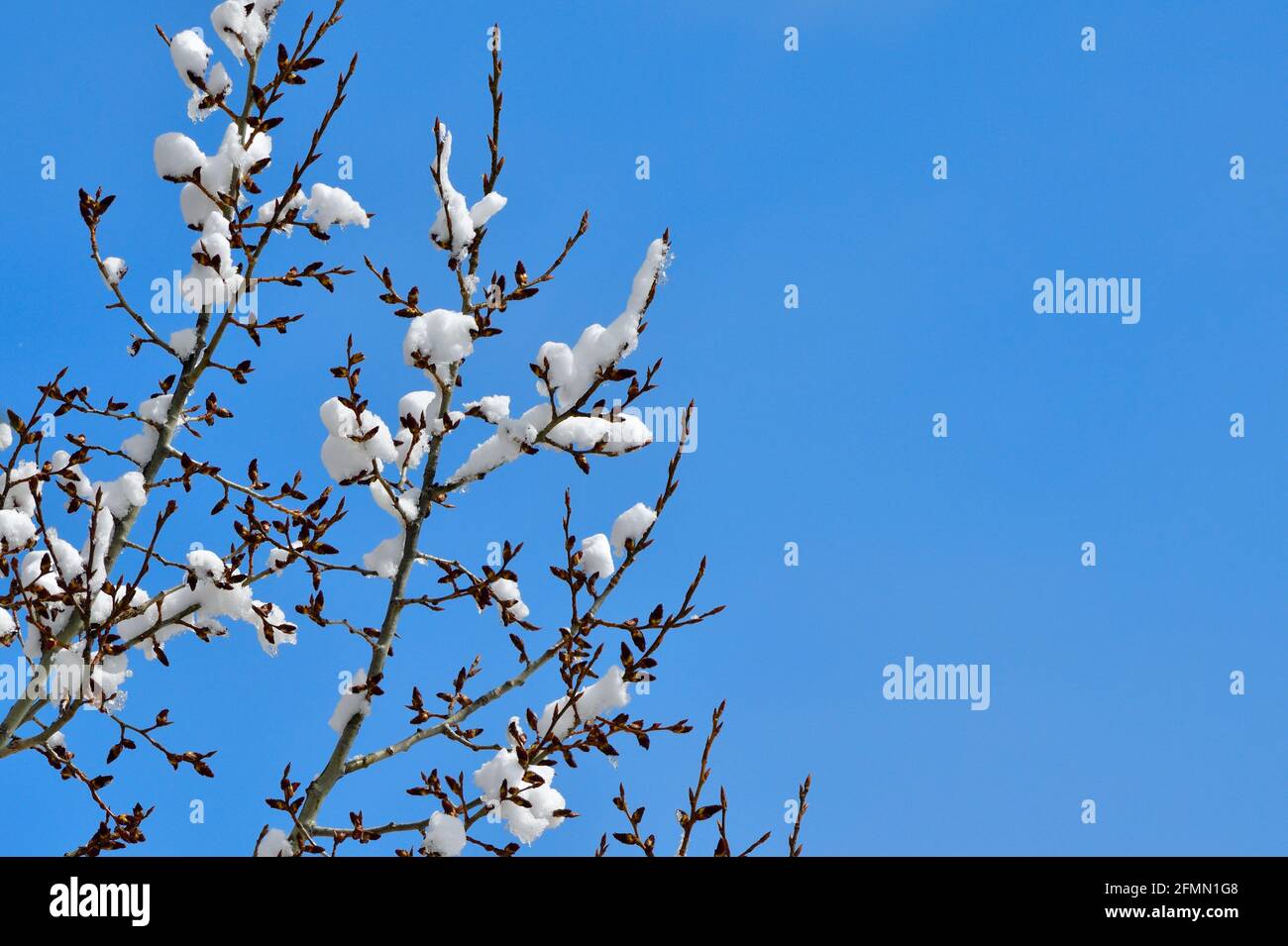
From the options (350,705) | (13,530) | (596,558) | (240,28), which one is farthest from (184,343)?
(596,558)

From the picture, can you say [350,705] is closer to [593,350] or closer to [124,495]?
[124,495]

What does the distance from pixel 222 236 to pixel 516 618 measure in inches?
78.1

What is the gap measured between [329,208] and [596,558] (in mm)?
1905

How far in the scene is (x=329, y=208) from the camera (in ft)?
14.8

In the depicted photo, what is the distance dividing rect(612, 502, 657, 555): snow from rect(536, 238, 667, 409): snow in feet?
1.57

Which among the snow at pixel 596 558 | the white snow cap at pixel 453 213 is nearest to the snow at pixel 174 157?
the white snow cap at pixel 453 213

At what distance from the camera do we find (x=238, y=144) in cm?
453

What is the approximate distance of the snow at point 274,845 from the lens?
4.01m

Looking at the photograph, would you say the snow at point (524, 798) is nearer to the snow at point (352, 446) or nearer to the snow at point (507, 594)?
the snow at point (507, 594)

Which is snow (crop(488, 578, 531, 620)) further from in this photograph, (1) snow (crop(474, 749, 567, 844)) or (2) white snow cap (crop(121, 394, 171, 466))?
(2) white snow cap (crop(121, 394, 171, 466))
